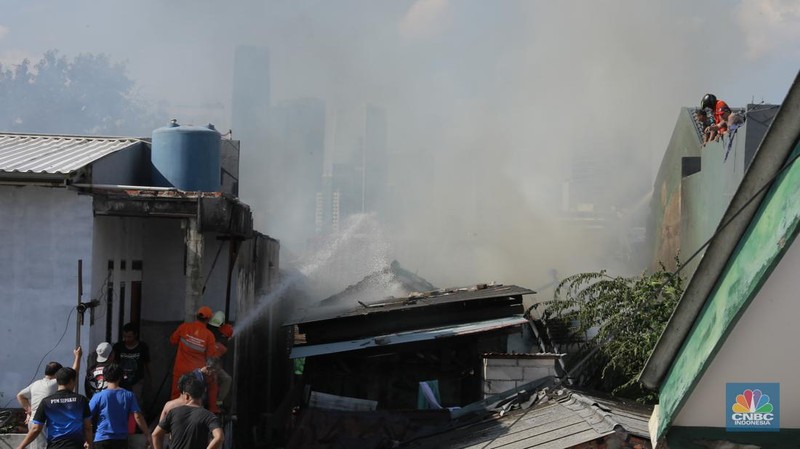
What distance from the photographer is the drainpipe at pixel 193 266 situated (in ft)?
34.3

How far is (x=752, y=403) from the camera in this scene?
406cm

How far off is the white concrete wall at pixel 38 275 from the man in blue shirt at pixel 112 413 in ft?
7.75

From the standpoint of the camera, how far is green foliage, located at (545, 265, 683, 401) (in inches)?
438

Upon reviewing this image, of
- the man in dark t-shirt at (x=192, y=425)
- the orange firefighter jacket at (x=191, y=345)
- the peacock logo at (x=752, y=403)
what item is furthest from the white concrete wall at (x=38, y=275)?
the peacock logo at (x=752, y=403)

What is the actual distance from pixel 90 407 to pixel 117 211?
3058 mm

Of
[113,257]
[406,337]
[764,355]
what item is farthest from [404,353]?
[764,355]

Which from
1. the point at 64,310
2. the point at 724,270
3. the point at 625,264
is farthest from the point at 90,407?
the point at 625,264

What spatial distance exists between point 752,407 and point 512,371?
707 centimetres

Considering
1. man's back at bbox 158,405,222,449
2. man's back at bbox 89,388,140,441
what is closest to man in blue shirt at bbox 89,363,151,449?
man's back at bbox 89,388,140,441

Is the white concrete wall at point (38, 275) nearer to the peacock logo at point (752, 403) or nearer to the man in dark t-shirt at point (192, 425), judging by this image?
the man in dark t-shirt at point (192, 425)

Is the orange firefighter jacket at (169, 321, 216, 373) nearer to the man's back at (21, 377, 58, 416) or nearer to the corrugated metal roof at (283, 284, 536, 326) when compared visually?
the man's back at (21, 377, 58, 416)

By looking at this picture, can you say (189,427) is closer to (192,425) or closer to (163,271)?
(192,425)

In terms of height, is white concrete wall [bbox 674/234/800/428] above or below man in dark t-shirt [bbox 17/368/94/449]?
above

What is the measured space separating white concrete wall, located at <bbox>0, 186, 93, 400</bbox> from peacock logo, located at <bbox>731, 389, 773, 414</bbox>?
7918 mm
